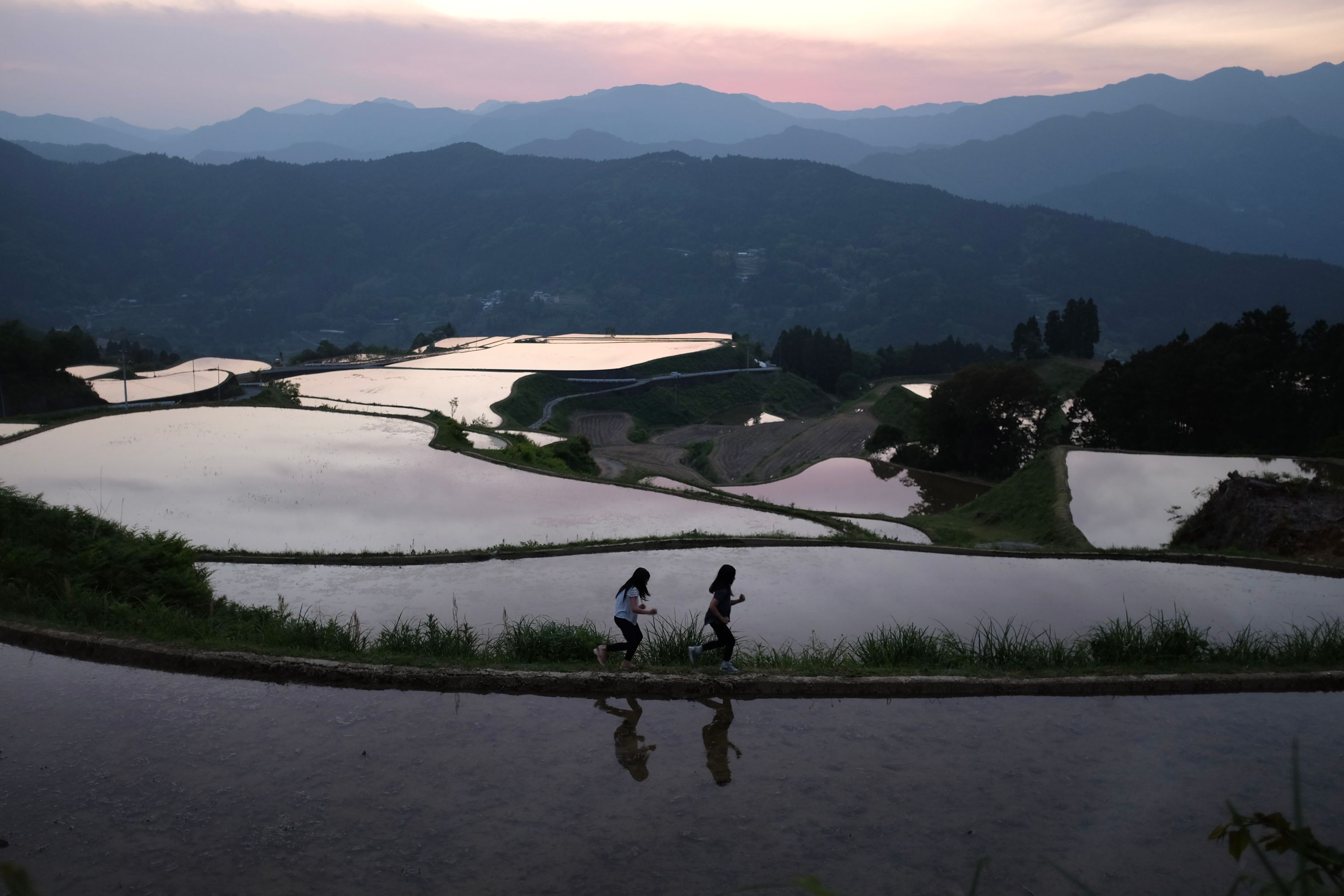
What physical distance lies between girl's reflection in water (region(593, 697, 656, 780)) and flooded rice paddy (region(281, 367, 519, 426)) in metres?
47.9

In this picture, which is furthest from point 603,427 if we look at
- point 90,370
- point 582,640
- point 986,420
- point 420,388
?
point 582,640

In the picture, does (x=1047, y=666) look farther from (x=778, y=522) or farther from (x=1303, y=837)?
(x=778, y=522)

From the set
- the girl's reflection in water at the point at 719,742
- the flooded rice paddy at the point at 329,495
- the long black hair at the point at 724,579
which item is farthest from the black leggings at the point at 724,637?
the flooded rice paddy at the point at 329,495

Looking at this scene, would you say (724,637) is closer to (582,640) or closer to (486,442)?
(582,640)

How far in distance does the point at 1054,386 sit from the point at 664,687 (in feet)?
241

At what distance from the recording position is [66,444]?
30.6 meters

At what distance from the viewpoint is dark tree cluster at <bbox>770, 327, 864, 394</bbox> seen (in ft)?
388

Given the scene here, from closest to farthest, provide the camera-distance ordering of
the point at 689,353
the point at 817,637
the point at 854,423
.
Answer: the point at 817,637 < the point at 854,423 < the point at 689,353

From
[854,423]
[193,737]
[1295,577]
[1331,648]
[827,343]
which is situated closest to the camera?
[193,737]

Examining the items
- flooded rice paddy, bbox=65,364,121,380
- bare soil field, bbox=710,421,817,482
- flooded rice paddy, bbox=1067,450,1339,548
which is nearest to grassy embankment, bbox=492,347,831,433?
bare soil field, bbox=710,421,817,482

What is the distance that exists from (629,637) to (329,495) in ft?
51.0

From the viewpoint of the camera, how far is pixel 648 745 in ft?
28.3

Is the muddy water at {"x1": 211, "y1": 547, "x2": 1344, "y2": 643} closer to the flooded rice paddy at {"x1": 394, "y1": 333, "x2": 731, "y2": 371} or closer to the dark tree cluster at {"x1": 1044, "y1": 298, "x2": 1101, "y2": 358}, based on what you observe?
the flooded rice paddy at {"x1": 394, "y1": 333, "x2": 731, "y2": 371}

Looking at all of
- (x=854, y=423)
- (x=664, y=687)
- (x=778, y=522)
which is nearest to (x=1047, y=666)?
(x=664, y=687)
